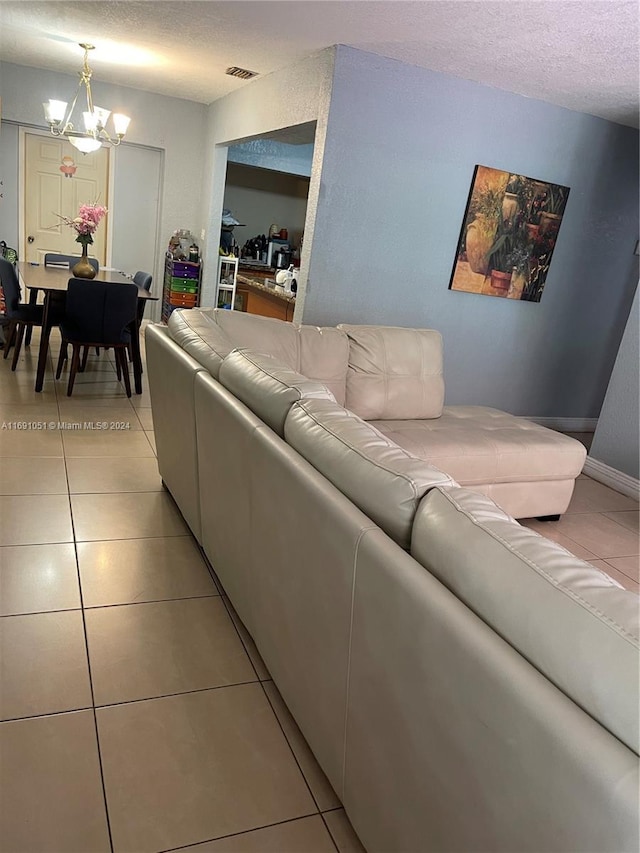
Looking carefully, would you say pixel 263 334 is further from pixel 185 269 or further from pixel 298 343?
pixel 185 269

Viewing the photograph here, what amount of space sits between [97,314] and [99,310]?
4 centimetres

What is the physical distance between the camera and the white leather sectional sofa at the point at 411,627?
784 millimetres

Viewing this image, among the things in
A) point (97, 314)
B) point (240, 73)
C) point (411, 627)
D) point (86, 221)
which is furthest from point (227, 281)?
point (411, 627)

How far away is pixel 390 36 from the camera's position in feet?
11.2

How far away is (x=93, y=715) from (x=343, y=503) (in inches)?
39.3

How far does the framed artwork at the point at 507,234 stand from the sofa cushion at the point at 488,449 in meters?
1.73

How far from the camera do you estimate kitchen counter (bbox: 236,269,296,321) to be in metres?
5.16

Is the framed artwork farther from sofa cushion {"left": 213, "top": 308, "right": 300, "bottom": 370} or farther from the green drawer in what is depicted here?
the green drawer

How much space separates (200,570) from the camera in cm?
240

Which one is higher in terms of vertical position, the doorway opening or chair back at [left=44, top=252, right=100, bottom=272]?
the doorway opening

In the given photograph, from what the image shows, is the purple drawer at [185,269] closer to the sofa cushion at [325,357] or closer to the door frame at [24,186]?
the door frame at [24,186]

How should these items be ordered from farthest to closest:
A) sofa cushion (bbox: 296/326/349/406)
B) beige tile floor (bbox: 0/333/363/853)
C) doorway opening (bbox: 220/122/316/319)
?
doorway opening (bbox: 220/122/316/319), sofa cushion (bbox: 296/326/349/406), beige tile floor (bbox: 0/333/363/853)

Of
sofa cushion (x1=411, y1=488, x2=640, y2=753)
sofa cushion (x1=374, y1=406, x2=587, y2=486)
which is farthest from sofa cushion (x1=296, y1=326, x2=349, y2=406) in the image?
sofa cushion (x1=411, y1=488, x2=640, y2=753)

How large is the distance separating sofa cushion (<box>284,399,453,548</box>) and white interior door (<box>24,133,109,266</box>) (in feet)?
19.4
